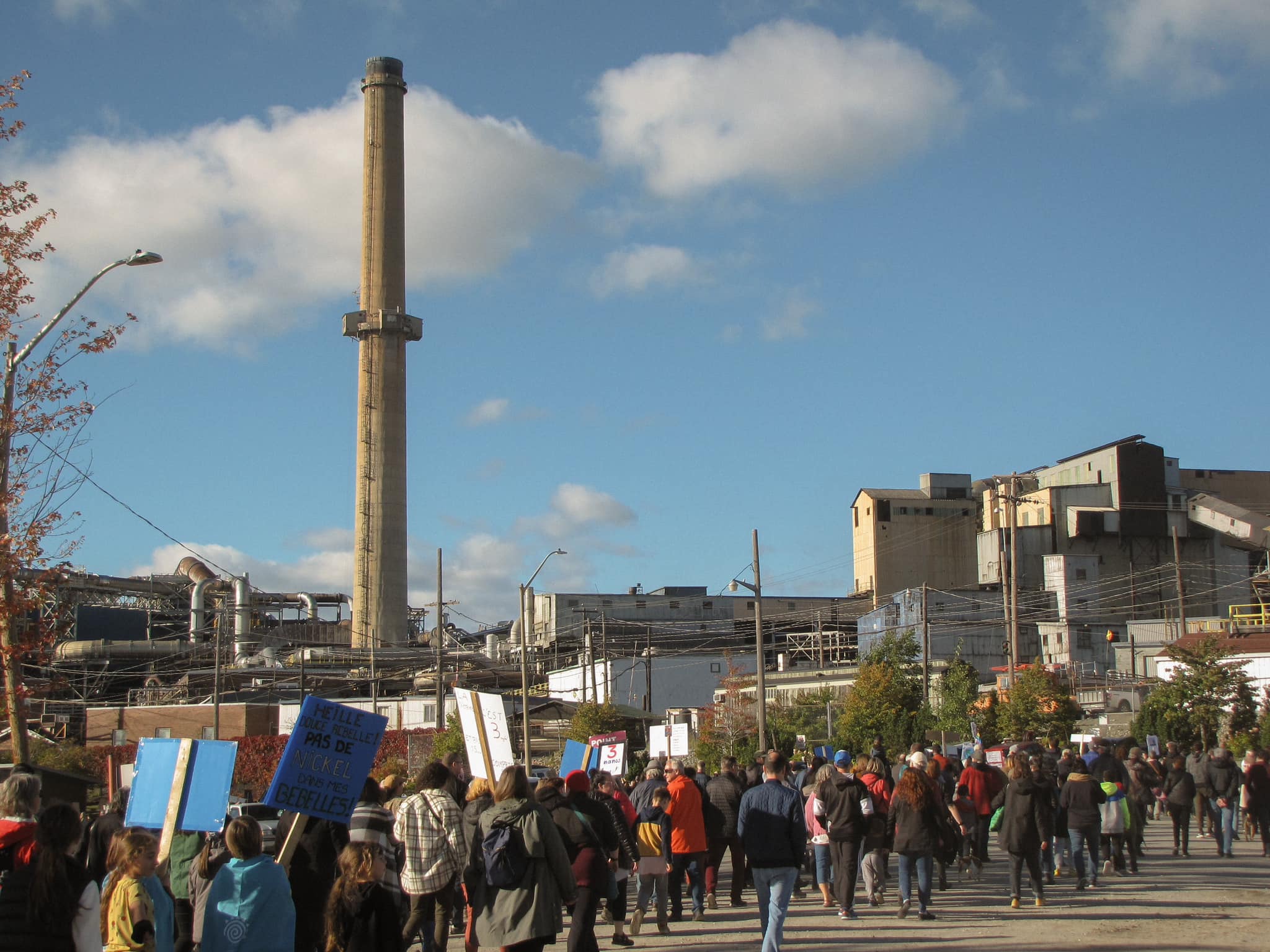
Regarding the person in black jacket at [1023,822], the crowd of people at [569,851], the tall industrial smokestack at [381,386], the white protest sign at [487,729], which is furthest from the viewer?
the tall industrial smokestack at [381,386]

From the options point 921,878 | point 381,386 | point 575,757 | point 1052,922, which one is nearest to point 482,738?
point 575,757

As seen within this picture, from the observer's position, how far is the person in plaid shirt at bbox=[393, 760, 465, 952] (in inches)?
416

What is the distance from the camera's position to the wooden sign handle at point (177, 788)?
992 cm

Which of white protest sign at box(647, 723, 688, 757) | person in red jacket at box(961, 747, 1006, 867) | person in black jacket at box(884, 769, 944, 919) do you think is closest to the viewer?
person in black jacket at box(884, 769, 944, 919)

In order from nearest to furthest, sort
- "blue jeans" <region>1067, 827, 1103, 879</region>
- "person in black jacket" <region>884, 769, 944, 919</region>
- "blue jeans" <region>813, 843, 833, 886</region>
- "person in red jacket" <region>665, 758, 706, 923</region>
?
1. "person in black jacket" <region>884, 769, 944, 919</region>
2. "person in red jacket" <region>665, 758, 706, 923</region>
3. "blue jeans" <region>813, 843, 833, 886</region>
4. "blue jeans" <region>1067, 827, 1103, 879</region>

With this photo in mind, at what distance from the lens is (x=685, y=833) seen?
47.9 feet

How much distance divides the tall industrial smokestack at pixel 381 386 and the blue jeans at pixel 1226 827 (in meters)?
59.1

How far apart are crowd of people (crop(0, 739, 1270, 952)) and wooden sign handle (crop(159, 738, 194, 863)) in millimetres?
236

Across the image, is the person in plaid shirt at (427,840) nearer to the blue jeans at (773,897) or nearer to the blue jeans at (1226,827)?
the blue jeans at (773,897)

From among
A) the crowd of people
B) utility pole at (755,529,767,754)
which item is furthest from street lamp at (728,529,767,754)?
the crowd of people

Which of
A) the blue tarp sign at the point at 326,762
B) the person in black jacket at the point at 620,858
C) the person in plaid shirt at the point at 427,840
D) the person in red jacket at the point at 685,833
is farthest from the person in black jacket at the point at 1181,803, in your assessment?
the blue tarp sign at the point at 326,762

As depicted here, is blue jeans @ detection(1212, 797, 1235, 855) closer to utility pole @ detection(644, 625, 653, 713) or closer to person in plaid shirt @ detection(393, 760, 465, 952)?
person in plaid shirt @ detection(393, 760, 465, 952)

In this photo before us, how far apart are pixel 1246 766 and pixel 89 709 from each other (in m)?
64.4

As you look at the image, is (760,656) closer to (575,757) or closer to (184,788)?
(575,757)
